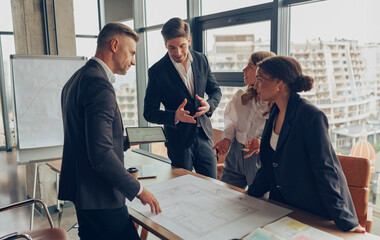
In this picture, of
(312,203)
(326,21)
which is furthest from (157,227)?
(326,21)

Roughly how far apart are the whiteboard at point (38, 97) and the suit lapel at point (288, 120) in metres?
2.53

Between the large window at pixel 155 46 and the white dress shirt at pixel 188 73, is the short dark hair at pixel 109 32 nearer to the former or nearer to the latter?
the white dress shirt at pixel 188 73

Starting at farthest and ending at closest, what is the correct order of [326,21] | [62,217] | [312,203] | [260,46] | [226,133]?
[62,217] < [260,46] < [326,21] < [226,133] < [312,203]

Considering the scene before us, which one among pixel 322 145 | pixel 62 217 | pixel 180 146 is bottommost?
pixel 62 217

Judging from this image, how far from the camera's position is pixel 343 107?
8.14 ft

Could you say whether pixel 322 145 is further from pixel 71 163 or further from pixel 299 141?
pixel 71 163

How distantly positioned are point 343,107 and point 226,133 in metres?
1.04

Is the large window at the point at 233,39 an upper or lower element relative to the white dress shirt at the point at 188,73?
upper

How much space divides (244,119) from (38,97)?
213 centimetres

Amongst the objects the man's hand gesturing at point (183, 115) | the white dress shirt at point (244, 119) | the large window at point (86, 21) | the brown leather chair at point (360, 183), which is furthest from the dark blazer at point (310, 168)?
the large window at point (86, 21)

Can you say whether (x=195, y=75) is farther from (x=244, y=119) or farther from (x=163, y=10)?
(x=163, y=10)

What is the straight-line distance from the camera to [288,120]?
1.36 meters

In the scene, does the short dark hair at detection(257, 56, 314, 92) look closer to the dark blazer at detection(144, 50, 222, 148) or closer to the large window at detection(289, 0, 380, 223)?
the dark blazer at detection(144, 50, 222, 148)

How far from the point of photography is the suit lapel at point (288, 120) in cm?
136
